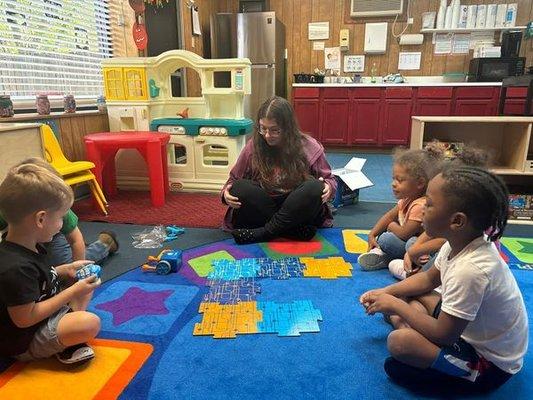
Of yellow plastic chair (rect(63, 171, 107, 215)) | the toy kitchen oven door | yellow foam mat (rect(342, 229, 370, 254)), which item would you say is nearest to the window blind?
yellow plastic chair (rect(63, 171, 107, 215))

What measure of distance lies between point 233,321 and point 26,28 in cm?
239

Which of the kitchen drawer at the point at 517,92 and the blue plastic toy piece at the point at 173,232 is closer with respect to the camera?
the blue plastic toy piece at the point at 173,232

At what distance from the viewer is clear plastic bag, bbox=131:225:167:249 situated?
2.03 metres

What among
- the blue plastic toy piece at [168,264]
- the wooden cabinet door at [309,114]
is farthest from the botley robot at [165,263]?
the wooden cabinet door at [309,114]

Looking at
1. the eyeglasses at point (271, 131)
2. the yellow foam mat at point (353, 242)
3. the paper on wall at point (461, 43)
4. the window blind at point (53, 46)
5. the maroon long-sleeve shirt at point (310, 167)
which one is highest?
the paper on wall at point (461, 43)

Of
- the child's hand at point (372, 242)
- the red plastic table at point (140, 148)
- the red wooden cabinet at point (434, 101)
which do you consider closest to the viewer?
the child's hand at point (372, 242)

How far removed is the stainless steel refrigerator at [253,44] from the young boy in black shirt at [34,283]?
12.4 feet

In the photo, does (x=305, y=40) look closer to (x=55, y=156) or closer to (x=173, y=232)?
(x=55, y=156)

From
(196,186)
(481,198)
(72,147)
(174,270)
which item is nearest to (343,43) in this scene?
(196,186)

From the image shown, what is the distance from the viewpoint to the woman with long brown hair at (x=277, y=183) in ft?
6.56

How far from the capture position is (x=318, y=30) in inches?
210

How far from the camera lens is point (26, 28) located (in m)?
2.54

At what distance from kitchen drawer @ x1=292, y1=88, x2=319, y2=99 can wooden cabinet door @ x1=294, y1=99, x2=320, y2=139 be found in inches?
1.9

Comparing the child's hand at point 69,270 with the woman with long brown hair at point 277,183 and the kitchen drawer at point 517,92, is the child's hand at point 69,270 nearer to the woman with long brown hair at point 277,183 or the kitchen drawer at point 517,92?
the woman with long brown hair at point 277,183
